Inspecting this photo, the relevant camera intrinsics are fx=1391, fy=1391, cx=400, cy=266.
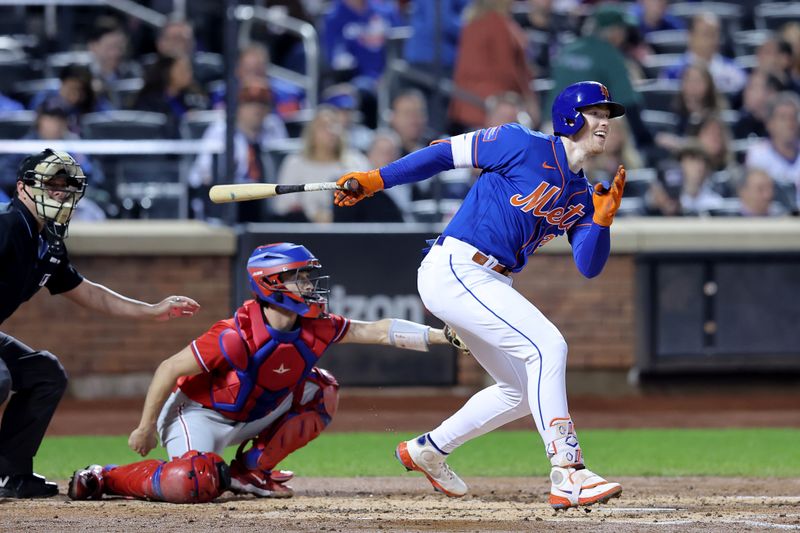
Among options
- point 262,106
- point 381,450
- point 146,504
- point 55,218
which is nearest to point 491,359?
point 146,504

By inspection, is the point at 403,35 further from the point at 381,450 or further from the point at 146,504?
the point at 146,504

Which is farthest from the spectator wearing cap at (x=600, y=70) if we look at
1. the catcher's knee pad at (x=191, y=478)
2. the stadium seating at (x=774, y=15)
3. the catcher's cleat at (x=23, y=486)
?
the catcher's cleat at (x=23, y=486)

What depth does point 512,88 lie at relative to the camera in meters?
11.9

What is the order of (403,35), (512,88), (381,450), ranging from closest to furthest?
1. (381,450)
2. (512,88)
3. (403,35)

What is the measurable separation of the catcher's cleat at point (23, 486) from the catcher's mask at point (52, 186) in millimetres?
1086

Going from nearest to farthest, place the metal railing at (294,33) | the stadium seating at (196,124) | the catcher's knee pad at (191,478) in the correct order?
the catcher's knee pad at (191,478) → the stadium seating at (196,124) → the metal railing at (294,33)

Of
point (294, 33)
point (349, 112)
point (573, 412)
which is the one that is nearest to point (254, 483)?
point (573, 412)

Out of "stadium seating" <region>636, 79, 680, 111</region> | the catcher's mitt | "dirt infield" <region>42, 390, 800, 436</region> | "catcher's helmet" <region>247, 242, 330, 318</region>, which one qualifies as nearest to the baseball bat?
"catcher's helmet" <region>247, 242, 330, 318</region>

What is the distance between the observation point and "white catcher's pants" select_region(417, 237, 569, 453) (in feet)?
17.8

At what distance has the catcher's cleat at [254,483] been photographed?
6.18 meters

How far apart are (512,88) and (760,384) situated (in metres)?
3.24

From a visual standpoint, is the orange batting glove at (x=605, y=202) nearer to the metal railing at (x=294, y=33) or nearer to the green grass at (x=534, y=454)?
the green grass at (x=534, y=454)

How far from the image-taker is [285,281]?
5.85m

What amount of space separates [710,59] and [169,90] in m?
5.11
